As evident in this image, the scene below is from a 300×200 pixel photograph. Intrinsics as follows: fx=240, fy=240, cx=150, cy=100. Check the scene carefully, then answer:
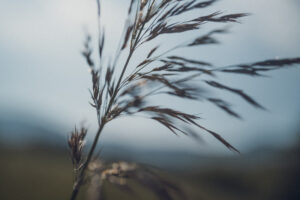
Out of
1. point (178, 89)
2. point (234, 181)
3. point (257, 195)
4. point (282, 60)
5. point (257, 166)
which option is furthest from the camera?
point (257, 166)

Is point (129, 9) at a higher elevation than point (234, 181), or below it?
higher

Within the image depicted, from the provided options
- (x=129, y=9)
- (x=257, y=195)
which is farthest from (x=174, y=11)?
(x=257, y=195)

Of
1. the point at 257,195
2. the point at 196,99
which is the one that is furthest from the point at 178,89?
the point at 257,195

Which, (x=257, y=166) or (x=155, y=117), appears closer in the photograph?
(x=155, y=117)

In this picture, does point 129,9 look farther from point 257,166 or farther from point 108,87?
point 257,166

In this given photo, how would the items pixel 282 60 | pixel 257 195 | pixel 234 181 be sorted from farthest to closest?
pixel 234 181 → pixel 257 195 → pixel 282 60

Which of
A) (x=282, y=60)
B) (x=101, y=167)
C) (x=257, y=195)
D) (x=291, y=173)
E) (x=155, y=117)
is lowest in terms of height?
(x=257, y=195)
